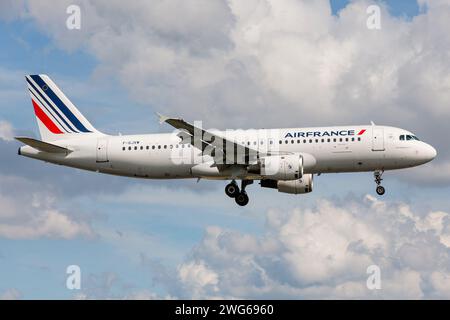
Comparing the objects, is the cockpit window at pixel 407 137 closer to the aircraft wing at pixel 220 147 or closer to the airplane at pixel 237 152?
the airplane at pixel 237 152

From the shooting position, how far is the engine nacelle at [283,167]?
63.5 m

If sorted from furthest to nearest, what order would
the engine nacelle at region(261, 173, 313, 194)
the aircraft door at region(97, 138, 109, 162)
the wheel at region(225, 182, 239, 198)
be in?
the engine nacelle at region(261, 173, 313, 194)
the aircraft door at region(97, 138, 109, 162)
the wheel at region(225, 182, 239, 198)

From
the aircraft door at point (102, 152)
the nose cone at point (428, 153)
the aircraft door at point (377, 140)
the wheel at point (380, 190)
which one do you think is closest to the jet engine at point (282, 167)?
the aircraft door at point (377, 140)

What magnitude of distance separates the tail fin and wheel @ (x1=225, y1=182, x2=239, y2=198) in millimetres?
12438

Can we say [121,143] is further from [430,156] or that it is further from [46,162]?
[430,156]

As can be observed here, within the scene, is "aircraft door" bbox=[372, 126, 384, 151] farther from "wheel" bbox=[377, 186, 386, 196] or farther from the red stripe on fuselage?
the red stripe on fuselage

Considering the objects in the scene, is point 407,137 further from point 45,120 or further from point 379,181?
point 45,120

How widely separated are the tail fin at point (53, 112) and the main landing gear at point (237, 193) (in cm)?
1248

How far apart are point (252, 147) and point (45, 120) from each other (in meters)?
19.2

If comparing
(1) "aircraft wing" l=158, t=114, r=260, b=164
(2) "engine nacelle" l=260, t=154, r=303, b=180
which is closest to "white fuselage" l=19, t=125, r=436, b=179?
(1) "aircraft wing" l=158, t=114, r=260, b=164

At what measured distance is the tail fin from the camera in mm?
72938

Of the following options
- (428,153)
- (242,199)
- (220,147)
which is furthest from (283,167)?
(428,153)
